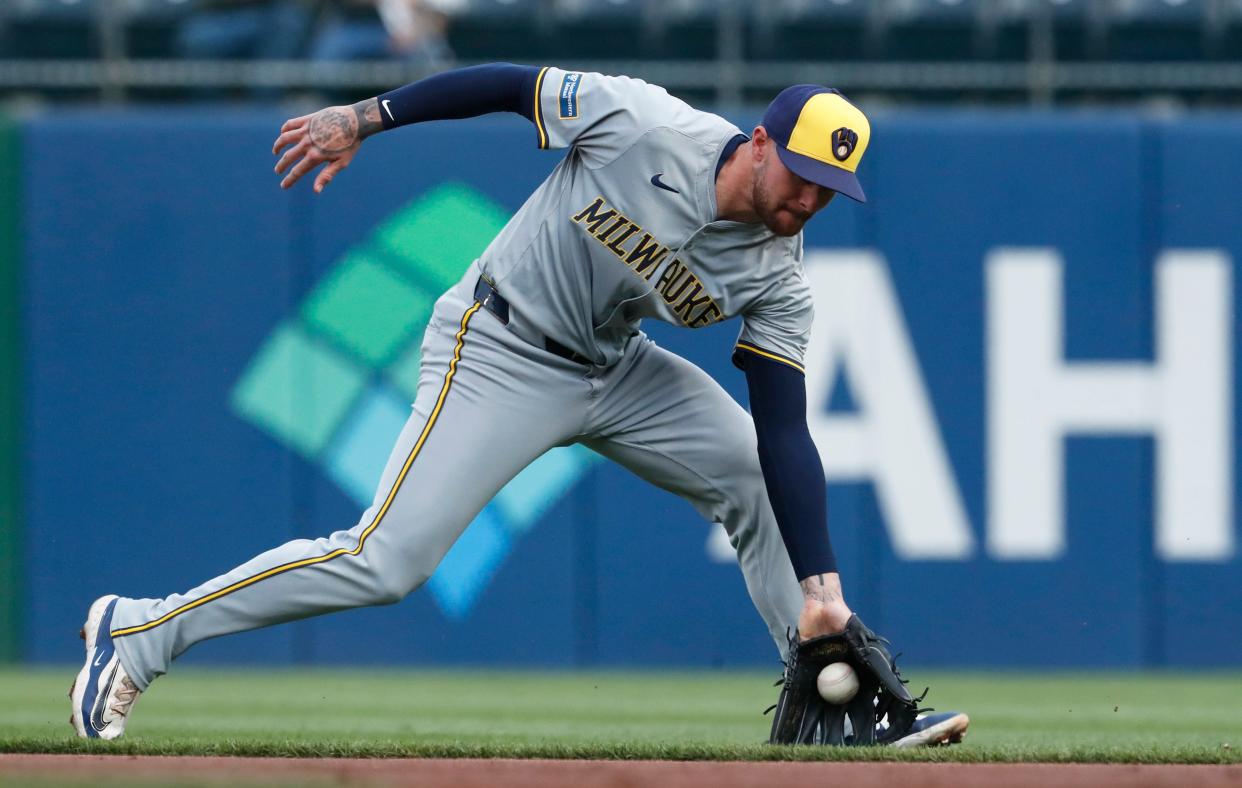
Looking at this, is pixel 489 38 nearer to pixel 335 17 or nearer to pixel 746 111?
pixel 335 17

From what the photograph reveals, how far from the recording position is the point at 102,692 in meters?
4.35

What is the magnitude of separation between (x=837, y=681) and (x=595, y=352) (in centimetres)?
99

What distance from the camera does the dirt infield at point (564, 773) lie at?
382cm

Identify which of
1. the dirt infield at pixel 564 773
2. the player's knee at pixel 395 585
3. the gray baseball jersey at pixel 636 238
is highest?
the gray baseball jersey at pixel 636 238

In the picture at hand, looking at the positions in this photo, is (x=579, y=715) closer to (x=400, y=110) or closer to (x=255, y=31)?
(x=400, y=110)

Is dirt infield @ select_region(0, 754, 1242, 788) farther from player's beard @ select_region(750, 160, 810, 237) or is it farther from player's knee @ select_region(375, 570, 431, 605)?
player's beard @ select_region(750, 160, 810, 237)

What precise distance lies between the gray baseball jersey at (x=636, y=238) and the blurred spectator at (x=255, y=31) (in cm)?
452

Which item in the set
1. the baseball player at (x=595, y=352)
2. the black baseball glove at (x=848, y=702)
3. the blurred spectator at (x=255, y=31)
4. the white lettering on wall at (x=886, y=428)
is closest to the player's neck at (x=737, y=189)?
the baseball player at (x=595, y=352)

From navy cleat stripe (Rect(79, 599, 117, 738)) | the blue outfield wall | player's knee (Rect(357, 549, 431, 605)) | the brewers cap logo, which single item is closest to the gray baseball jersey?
the brewers cap logo

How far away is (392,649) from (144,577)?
3.55ft

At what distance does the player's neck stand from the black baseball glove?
1.01 metres

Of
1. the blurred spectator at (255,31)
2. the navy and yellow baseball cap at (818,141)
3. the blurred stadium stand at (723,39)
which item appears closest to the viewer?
the navy and yellow baseball cap at (818,141)

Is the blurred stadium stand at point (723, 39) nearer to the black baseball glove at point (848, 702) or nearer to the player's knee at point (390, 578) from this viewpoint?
the black baseball glove at point (848, 702)

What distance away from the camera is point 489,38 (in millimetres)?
Result: 9242
